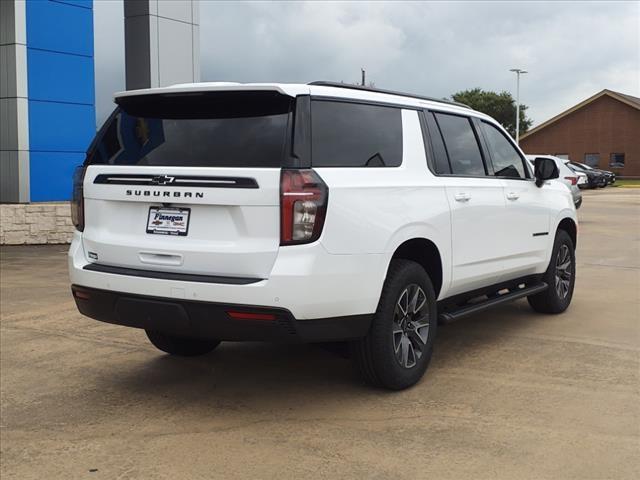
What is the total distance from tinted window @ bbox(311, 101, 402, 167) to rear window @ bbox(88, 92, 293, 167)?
222 millimetres

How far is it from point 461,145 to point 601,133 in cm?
5791

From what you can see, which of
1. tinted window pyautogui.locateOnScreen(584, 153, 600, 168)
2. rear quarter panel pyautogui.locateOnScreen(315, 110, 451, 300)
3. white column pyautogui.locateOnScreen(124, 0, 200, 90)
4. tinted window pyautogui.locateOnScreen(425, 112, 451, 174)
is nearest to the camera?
rear quarter panel pyautogui.locateOnScreen(315, 110, 451, 300)

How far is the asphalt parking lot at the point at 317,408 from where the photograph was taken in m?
3.84

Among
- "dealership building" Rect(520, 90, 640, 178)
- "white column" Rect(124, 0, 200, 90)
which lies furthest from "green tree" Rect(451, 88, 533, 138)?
"white column" Rect(124, 0, 200, 90)

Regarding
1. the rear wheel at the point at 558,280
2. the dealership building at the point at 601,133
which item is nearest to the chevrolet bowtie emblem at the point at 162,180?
the rear wheel at the point at 558,280

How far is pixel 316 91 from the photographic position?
14.8 feet

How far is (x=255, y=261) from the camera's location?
4176 millimetres

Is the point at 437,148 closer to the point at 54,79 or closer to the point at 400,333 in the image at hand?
the point at 400,333

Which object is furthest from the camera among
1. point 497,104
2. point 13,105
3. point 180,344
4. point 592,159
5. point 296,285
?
point 497,104

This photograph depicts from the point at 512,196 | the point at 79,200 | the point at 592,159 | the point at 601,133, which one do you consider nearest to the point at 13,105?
the point at 79,200

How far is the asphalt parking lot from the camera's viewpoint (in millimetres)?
3836

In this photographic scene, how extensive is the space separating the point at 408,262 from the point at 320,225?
0.92 metres

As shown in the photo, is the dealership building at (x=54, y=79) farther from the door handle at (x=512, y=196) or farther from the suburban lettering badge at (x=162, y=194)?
the suburban lettering badge at (x=162, y=194)

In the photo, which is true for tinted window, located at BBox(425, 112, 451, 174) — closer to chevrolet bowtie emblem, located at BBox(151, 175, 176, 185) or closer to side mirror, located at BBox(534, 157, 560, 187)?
side mirror, located at BBox(534, 157, 560, 187)
